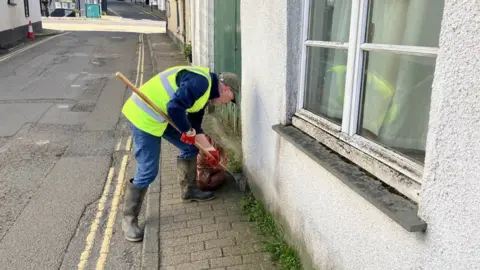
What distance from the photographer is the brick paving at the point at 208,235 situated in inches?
133

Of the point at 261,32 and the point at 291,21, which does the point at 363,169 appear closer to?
the point at 291,21

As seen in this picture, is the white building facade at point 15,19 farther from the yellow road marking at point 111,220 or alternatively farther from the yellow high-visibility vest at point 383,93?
the yellow high-visibility vest at point 383,93

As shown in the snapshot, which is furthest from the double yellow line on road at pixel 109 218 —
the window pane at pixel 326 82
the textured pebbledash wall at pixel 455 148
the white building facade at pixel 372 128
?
the textured pebbledash wall at pixel 455 148

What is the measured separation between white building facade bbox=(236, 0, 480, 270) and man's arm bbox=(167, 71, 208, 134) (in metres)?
0.60

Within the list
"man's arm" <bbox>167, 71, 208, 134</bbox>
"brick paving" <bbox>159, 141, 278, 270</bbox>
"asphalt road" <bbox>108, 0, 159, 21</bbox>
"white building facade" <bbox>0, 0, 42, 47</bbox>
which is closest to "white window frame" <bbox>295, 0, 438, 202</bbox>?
"man's arm" <bbox>167, 71, 208, 134</bbox>

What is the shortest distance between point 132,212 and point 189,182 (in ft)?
2.26

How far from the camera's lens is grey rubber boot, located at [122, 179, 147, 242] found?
3877 mm

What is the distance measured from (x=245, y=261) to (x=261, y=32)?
1.93 meters

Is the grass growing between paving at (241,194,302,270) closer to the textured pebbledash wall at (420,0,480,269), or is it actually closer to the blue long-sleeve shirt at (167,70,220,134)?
the blue long-sleeve shirt at (167,70,220,134)

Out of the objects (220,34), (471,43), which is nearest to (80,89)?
(220,34)

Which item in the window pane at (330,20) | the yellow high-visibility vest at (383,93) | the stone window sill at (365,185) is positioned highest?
the window pane at (330,20)

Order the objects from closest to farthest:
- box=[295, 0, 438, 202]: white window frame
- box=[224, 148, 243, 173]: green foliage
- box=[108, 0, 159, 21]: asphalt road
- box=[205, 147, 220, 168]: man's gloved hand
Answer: box=[295, 0, 438, 202]: white window frame
box=[205, 147, 220, 168]: man's gloved hand
box=[224, 148, 243, 173]: green foliage
box=[108, 0, 159, 21]: asphalt road

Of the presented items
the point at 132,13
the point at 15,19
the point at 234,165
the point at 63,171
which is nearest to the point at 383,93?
the point at 234,165

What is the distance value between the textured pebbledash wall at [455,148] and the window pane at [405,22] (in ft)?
1.03
